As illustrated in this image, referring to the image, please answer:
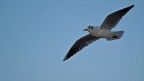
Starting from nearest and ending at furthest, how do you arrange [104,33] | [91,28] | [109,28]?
[104,33], [91,28], [109,28]

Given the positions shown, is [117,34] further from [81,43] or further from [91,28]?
[81,43]

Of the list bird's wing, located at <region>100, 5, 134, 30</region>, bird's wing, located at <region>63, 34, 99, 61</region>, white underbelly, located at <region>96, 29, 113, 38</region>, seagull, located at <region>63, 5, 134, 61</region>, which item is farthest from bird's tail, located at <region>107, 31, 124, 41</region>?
bird's wing, located at <region>63, 34, 99, 61</region>

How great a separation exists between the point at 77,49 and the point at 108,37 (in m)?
2.74

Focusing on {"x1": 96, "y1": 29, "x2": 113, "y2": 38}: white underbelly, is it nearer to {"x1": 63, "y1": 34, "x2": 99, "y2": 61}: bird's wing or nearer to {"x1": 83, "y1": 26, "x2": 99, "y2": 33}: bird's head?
{"x1": 83, "y1": 26, "x2": 99, "y2": 33}: bird's head

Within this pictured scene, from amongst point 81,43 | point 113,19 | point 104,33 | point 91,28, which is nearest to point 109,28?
point 113,19

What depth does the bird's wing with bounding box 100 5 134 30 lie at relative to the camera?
17.3 meters

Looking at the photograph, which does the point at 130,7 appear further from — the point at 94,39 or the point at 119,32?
the point at 94,39

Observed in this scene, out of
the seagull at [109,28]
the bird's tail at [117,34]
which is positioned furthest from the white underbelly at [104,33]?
the bird's tail at [117,34]

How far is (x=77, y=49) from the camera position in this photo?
19.7 meters

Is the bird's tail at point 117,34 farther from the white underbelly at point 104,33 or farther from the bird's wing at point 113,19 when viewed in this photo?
the bird's wing at point 113,19

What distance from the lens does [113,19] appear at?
17797 millimetres

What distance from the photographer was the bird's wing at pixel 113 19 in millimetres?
17344

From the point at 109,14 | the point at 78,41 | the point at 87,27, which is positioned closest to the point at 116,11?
the point at 109,14

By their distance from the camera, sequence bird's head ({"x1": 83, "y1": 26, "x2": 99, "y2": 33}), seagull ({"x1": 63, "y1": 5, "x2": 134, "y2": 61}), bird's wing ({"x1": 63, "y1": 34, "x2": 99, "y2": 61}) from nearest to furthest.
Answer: seagull ({"x1": 63, "y1": 5, "x2": 134, "y2": 61}) < bird's head ({"x1": 83, "y1": 26, "x2": 99, "y2": 33}) < bird's wing ({"x1": 63, "y1": 34, "x2": 99, "y2": 61})
